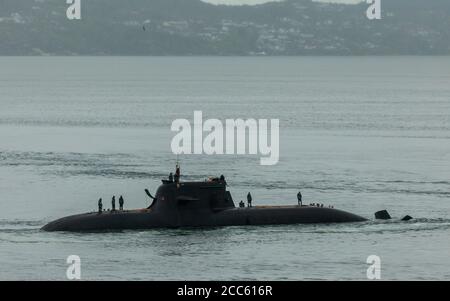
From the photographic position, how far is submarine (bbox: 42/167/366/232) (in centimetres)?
7656

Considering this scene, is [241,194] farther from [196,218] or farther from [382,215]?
[196,218]

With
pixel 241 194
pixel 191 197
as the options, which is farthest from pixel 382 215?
pixel 241 194

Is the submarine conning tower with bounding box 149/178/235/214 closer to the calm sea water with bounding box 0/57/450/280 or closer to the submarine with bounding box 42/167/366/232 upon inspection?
the submarine with bounding box 42/167/366/232

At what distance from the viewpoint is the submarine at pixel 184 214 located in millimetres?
76562

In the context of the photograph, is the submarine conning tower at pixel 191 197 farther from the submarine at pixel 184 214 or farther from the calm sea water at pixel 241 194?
the calm sea water at pixel 241 194

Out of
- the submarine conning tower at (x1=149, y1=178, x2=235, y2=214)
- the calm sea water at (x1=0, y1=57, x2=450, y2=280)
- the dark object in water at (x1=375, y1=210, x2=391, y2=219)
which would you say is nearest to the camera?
the calm sea water at (x1=0, y1=57, x2=450, y2=280)

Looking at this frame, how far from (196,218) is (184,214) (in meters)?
0.83

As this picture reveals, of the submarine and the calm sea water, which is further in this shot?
the submarine

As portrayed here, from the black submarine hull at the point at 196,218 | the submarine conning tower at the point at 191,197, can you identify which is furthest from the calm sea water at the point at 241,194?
the submarine conning tower at the point at 191,197

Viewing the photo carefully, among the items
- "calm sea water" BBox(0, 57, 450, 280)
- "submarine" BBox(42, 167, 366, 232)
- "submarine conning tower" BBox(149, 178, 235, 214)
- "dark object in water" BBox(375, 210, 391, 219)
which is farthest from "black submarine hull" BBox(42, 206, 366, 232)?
"dark object in water" BBox(375, 210, 391, 219)

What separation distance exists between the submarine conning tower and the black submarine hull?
0.90 feet

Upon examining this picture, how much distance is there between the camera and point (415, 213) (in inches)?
3354

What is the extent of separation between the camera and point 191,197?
76875 millimetres

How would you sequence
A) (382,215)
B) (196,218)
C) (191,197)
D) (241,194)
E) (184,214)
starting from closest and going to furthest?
(191,197)
(184,214)
(196,218)
(382,215)
(241,194)
